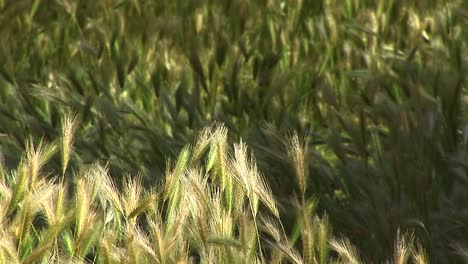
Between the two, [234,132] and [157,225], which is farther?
[234,132]

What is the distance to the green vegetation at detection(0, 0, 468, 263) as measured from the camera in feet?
5.57

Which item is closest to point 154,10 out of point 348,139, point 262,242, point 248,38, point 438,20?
point 248,38

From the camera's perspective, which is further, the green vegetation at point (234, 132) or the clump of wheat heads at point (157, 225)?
the green vegetation at point (234, 132)

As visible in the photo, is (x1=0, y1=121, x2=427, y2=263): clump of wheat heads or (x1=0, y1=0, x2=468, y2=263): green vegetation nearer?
(x1=0, y1=121, x2=427, y2=263): clump of wheat heads

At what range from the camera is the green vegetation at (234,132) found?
170 cm

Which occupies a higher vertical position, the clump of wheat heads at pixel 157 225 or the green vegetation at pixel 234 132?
the clump of wheat heads at pixel 157 225

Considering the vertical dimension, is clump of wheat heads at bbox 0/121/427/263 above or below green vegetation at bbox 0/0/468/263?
above

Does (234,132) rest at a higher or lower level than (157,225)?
lower

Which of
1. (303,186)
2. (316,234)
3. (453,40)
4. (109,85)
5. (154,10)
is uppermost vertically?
(303,186)

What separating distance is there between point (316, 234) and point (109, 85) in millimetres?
1526

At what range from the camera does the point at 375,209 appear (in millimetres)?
2285

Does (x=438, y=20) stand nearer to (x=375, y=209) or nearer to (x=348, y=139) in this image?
(x=348, y=139)

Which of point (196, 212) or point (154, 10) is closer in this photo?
point (196, 212)

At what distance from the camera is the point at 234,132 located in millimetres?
2865
